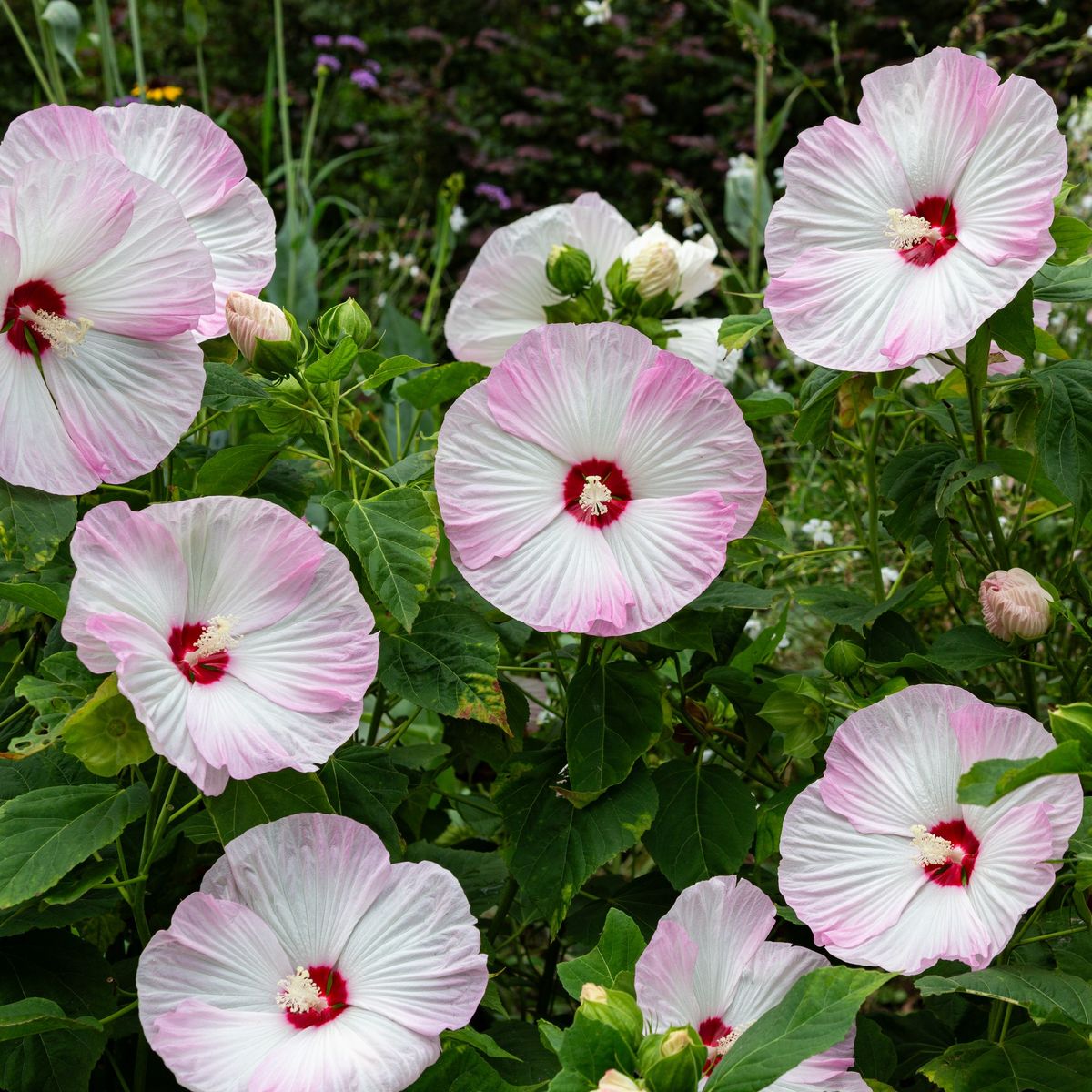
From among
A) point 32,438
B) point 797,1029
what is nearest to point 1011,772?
point 797,1029

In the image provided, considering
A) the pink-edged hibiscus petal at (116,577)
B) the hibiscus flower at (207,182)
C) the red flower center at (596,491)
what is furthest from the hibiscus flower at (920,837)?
the hibiscus flower at (207,182)

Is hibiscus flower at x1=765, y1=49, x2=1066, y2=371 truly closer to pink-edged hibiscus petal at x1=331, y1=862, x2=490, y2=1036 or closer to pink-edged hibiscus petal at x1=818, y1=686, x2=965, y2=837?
pink-edged hibiscus petal at x1=818, y1=686, x2=965, y2=837

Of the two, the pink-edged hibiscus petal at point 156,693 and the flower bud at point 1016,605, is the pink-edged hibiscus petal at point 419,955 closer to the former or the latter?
the pink-edged hibiscus petal at point 156,693

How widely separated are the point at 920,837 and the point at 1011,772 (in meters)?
0.22

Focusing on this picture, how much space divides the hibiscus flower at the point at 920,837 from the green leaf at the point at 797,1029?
0.32 ft

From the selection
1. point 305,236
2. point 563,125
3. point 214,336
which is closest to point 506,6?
point 563,125

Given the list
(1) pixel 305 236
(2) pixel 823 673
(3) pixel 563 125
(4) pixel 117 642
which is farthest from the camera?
(3) pixel 563 125

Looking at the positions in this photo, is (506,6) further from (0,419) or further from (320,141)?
(0,419)

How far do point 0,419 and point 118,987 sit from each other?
409mm

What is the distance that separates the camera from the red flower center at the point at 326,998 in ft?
2.46

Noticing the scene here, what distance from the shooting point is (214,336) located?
91 centimetres

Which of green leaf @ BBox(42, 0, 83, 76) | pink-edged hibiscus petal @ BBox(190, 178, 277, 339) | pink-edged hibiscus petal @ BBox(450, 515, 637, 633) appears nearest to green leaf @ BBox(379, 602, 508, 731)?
pink-edged hibiscus petal @ BBox(450, 515, 637, 633)

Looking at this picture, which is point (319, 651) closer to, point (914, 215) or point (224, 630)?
point (224, 630)

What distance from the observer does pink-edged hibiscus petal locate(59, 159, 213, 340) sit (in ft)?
2.61
